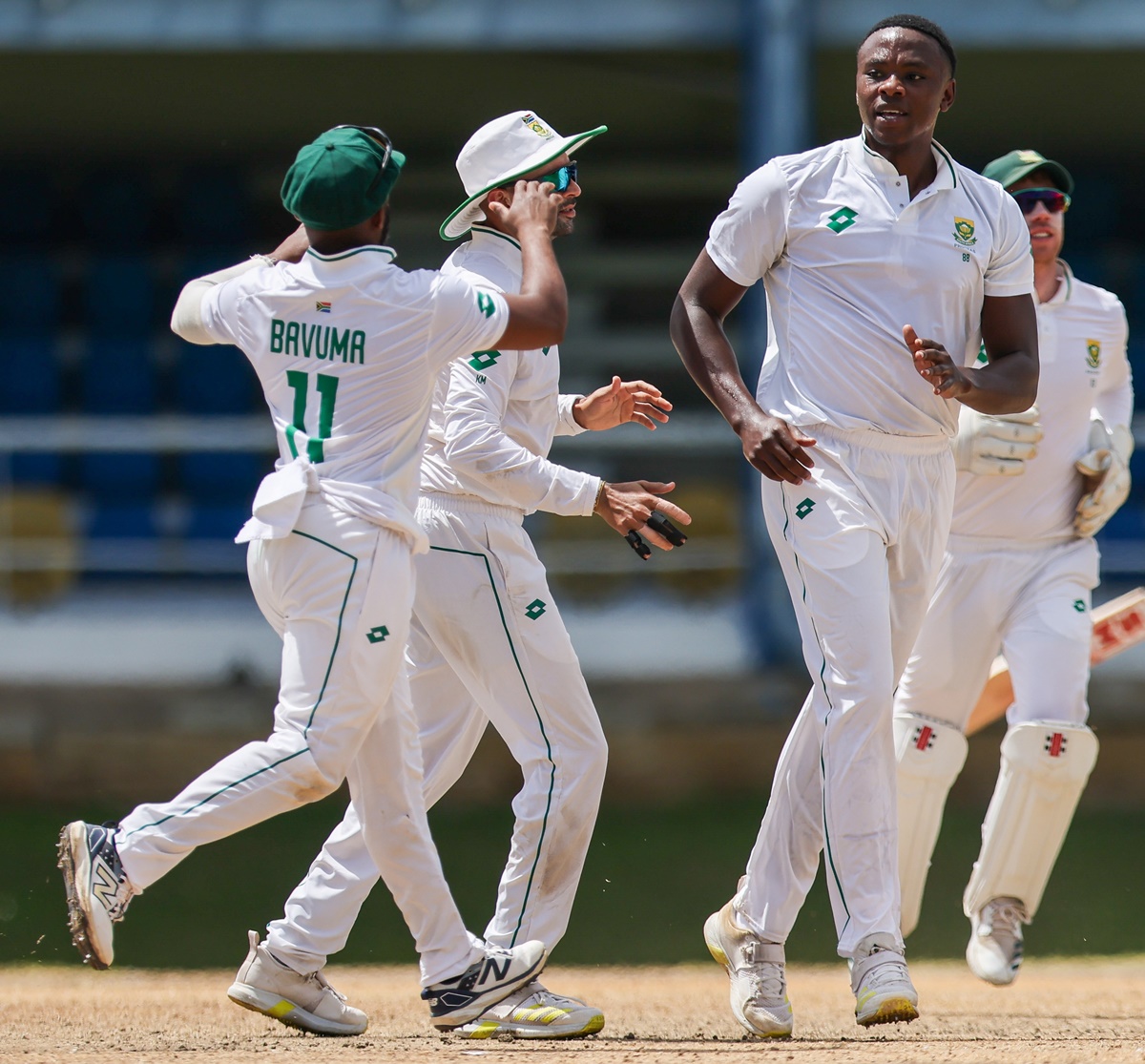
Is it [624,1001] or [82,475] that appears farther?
[82,475]

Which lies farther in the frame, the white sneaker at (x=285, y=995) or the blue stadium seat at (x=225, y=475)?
the blue stadium seat at (x=225, y=475)

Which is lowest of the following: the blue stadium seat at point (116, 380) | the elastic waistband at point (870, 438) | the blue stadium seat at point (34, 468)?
the blue stadium seat at point (34, 468)

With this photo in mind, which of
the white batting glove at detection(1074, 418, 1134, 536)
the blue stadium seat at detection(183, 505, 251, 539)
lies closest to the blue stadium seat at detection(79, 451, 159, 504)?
the blue stadium seat at detection(183, 505, 251, 539)

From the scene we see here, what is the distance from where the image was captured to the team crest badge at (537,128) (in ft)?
15.3

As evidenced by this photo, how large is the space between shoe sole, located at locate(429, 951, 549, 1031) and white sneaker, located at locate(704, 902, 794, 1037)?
583mm

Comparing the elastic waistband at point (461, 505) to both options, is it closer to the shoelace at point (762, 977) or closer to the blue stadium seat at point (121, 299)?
the shoelace at point (762, 977)

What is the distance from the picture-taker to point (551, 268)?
4.28 m

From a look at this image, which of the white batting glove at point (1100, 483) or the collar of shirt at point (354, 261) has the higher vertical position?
the collar of shirt at point (354, 261)

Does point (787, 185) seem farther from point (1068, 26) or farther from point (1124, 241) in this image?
point (1124, 241)

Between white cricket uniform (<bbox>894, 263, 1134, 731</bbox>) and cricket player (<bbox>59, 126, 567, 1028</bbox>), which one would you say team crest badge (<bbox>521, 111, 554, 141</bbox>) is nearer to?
cricket player (<bbox>59, 126, 567, 1028</bbox>)

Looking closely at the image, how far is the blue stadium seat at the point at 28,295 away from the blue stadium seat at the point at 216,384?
1202 mm

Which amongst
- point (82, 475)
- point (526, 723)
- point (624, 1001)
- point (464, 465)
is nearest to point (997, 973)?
point (624, 1001)

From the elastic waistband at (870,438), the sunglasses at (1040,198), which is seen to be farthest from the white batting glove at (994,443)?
the elastic waistband at (870,438)

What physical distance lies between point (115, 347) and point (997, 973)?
1010 cm
